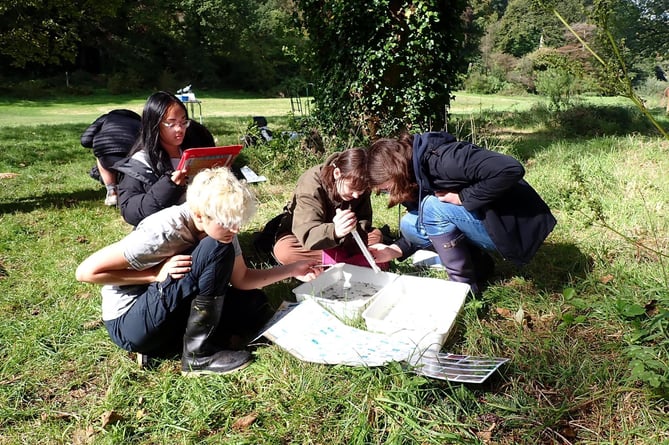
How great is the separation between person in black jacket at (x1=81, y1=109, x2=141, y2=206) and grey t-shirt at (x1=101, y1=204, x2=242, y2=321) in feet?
4.55

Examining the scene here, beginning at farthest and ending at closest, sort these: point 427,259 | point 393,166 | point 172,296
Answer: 1. point 427,259
2. point 393,166
3. point 172,296

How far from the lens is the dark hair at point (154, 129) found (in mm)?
2740

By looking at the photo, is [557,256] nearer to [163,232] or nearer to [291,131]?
[163,232]

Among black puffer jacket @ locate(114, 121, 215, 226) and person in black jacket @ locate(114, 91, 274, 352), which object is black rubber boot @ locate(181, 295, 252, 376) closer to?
person in black jacket @ locate(114, 91, 274, 352)

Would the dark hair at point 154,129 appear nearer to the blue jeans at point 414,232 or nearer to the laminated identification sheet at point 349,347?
the laminated identification sheet at point 349,347

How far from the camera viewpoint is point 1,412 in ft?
6.19

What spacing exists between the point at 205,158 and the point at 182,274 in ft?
2.64

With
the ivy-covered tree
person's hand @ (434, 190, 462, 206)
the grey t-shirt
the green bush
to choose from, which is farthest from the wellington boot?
the green bush

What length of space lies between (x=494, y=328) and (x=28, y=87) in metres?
24.7

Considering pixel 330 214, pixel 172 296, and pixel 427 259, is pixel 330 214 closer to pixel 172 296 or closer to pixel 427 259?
pixel 427 259

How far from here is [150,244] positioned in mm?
2023

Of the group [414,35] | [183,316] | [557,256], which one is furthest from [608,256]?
[414,35]

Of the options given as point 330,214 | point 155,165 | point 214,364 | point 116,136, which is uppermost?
point 116,136

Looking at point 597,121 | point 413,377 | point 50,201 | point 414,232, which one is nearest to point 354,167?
→ point 414,232
